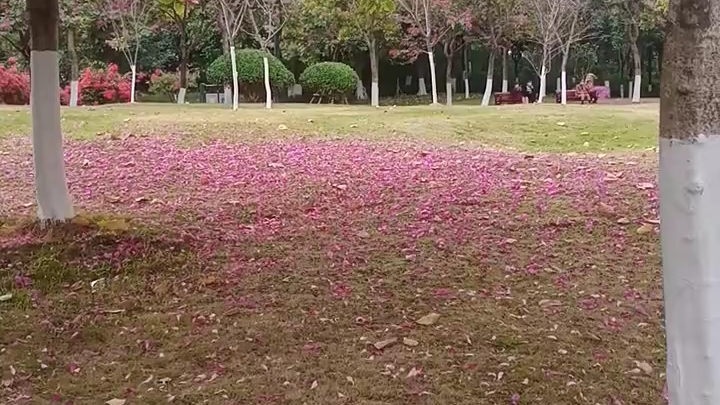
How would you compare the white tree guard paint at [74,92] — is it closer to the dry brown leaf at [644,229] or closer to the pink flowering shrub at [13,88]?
the pink flowering shrub at [13,88]

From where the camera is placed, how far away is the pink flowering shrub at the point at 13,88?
1916 cm

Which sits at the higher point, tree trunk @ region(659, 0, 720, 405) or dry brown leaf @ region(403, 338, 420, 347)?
tree trunk @ region(659, 0, 720, 405)

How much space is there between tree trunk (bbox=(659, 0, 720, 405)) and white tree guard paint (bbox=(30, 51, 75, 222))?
4.25 m

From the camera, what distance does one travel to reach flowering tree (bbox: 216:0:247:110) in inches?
690

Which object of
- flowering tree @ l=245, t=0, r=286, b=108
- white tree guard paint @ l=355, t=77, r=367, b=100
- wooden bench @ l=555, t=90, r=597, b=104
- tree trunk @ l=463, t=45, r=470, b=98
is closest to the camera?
flowering tree @ l=245, t=0, r=286, b=108

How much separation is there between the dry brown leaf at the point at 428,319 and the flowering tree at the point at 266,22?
14.2m

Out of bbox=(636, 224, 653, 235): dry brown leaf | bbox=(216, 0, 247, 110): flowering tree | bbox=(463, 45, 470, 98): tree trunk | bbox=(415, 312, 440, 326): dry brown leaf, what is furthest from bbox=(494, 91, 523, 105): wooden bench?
bbox=(415, 312, 440, 326): dry brown leaf

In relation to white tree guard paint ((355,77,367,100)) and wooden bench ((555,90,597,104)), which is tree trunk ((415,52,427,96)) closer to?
white tree guard paint ((355,77,367,100))

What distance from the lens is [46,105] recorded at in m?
5.33

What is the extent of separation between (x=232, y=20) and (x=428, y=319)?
15.8m

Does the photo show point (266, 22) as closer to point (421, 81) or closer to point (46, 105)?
point (421, 81)

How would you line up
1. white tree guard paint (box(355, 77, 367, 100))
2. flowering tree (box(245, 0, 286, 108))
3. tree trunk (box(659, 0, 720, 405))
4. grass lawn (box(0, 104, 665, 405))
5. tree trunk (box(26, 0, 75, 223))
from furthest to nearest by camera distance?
white tree guard paint (box(355, 77, 367, 100))
flowering tree (box(245, 0, 286, 108))
tree trunk (box(26, 0, 75, 223))
grass lawn (box(0, 104, 665, 405))
tree trunk (box(659, 0, 720, 405))

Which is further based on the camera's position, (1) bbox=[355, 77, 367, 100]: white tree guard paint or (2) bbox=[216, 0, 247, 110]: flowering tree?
(1) bbox=[355, 77, 367, 100]: white tree guard paint

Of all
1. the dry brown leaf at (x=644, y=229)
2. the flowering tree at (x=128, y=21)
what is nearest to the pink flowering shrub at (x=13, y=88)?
the flowering tree at (x=128, y=21)
